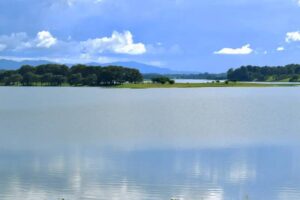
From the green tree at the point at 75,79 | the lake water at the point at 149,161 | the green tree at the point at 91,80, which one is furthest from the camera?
the green tree at the point at 75,79

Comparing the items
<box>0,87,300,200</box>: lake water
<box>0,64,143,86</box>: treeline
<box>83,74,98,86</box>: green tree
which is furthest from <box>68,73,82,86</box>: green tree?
<box>0,87,300,200</box>: lake water

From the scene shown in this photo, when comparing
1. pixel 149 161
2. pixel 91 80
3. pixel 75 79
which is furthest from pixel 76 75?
pixel 149 161

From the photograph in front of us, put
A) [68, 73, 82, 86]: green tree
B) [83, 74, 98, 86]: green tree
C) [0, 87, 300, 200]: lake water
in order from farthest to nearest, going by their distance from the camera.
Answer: [68, 73, 82, 86]: green tree < [83, 74, 98, 86]: green tree < [0, 87, 300, 200]: lake water

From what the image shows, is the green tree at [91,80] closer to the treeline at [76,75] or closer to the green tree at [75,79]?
the treeline at [76,75]

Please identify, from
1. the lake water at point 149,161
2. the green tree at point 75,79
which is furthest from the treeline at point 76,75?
the lake water at point 149,161

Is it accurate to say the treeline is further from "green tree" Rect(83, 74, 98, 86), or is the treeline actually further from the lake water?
the lake water

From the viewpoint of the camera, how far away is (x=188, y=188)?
19.9 meters

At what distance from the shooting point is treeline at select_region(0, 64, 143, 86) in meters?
169

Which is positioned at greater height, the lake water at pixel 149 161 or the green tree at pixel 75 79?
the green tree at pixel 75 79

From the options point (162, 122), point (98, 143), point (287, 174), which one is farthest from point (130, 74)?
point (287, 174)

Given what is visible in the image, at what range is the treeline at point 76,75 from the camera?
169 meters

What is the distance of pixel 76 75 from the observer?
18175 cm

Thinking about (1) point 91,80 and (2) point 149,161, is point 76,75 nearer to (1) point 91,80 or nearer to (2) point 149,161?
(1) point 91,80

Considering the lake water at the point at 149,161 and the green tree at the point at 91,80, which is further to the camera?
the green tree at the point at 91,80
